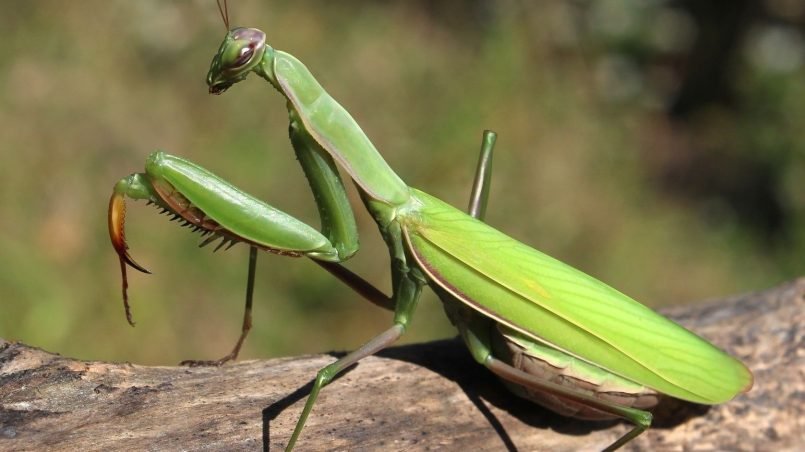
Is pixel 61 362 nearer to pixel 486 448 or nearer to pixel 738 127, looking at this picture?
pixel 486 448

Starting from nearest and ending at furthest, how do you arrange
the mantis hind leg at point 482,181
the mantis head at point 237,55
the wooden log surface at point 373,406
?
the wooden log surface at point 373,406 → the mantis head at point 237,55 → the mantis hind leg at point 482,181

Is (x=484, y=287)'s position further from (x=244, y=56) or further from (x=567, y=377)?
(x=244, y=56)

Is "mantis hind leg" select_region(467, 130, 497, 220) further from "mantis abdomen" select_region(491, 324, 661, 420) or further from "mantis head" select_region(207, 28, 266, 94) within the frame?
"mantis head" select_region(207, 28, 266, 94)

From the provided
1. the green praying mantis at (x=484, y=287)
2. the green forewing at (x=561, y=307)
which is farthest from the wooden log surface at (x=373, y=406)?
the green forewing at (x=561, y=307)

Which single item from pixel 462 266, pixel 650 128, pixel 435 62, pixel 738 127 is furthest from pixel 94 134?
pixel 738 127

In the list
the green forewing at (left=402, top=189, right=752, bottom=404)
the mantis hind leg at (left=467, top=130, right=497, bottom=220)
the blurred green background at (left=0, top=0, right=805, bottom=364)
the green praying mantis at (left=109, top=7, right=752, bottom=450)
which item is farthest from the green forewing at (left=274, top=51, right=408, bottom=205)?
the blurred green background at (left=0, top=0, right=805, bottom=364)

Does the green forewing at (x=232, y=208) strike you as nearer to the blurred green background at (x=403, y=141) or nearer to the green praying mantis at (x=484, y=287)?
the green praying mantis at (x=484, y=287)

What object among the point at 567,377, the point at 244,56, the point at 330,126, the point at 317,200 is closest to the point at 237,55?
the point at 244,56
